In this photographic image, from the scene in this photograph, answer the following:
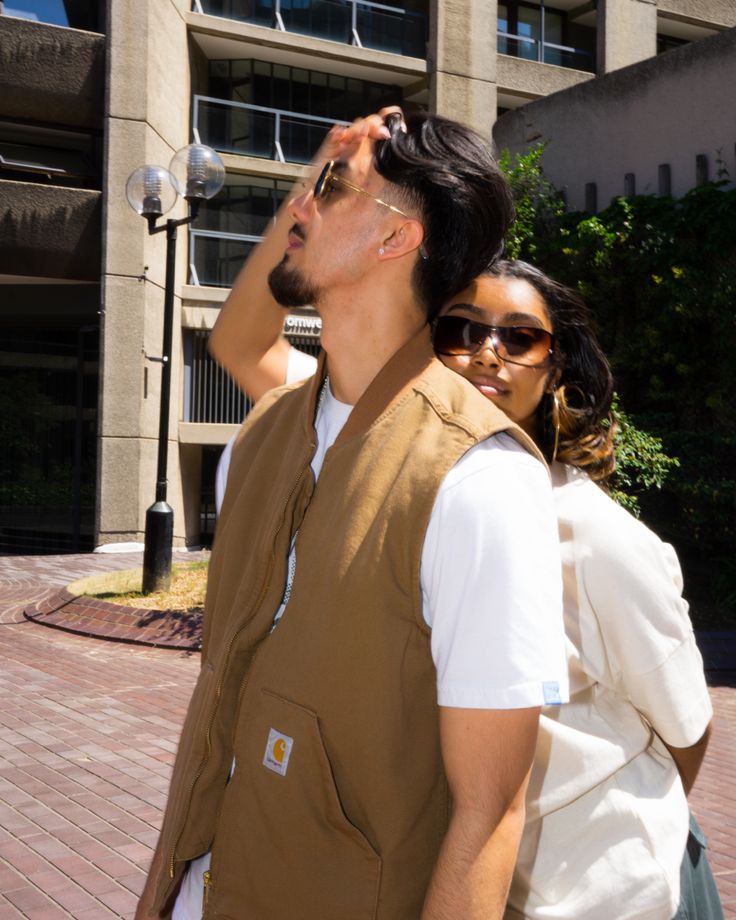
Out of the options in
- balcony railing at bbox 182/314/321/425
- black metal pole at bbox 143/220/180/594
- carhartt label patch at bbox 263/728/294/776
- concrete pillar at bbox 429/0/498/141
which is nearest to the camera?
A: carhartt label patch at bbox 263/728/294/776

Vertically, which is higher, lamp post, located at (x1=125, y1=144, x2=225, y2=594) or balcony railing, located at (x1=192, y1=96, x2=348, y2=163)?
balcony railing, located at (x1=192, y1=96, x2=348, y2=163)

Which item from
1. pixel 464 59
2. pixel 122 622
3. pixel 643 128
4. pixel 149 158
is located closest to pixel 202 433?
pixel 149 158

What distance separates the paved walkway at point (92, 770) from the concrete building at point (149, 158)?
362 inches

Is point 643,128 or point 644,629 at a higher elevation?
point 643,128

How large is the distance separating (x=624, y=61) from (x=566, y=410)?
26.5m

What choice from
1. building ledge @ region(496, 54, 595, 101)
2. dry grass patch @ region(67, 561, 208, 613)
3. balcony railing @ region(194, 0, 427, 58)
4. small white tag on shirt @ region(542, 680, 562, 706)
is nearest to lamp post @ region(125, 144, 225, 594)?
dry grass patch @ region(67, 561, 208, 613)

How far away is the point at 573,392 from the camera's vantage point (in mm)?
2260

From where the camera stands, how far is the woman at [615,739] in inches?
65.0

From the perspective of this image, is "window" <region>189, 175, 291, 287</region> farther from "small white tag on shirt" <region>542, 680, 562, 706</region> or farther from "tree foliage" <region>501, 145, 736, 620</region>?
"small white tag on shirt" <region>542, 680, 562, 706</region>

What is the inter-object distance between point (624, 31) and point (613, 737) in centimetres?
A: 2717

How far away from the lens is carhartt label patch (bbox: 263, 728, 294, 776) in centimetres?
146

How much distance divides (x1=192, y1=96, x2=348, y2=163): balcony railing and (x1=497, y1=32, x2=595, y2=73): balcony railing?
20.7 ft

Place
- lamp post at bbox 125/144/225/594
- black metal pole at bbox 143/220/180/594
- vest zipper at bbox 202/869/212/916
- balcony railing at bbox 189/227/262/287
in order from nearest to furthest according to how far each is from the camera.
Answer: vest zipper at bbox 202/869/212/916 → lamp post at bbox 125/144/225/594 → black metal pole at bbox 143/220/180/594 → balcony railing at bbox 189/227/262/287

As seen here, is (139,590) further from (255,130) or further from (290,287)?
(255,130)
